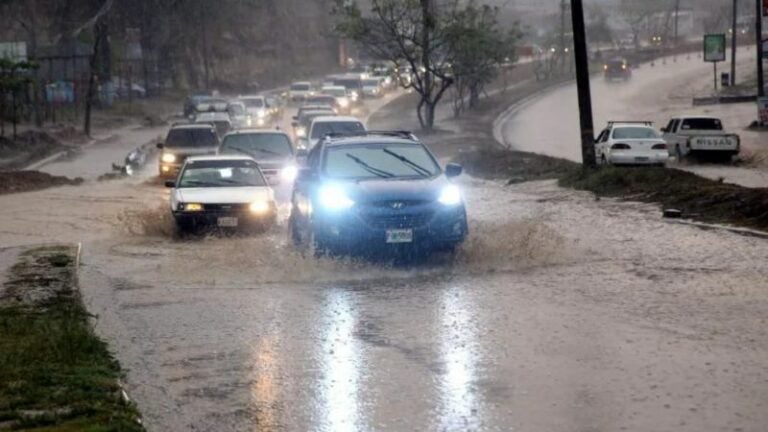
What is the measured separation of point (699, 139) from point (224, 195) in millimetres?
22587

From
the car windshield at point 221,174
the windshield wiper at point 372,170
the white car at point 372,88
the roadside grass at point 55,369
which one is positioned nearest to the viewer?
the roadside grass at point 55,369

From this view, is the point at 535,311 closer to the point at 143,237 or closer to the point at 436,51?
the point at 143,237

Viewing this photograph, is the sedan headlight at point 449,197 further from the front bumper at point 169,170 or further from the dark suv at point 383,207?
the front bumper at point 169,170

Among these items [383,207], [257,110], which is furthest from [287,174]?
[257,110]

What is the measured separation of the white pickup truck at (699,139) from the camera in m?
40.6

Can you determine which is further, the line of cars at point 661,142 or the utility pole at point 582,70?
the line of cars at point 661,142

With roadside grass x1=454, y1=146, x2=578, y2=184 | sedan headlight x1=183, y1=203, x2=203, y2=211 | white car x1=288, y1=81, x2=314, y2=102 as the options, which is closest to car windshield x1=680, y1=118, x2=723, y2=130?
roadside grass x1=454, y1=146, x2=578, y2=184

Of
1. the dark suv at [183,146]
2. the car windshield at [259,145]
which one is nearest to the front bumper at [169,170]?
the dark suv at [183,146]

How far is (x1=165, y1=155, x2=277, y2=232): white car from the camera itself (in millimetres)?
21250

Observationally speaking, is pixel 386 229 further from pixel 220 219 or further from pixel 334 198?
pixel 220 219

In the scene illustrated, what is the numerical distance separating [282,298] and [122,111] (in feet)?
220

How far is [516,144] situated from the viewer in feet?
178

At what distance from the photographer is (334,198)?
1677 cm

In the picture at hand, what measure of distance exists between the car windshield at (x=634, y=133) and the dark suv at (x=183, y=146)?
11.2 metres
